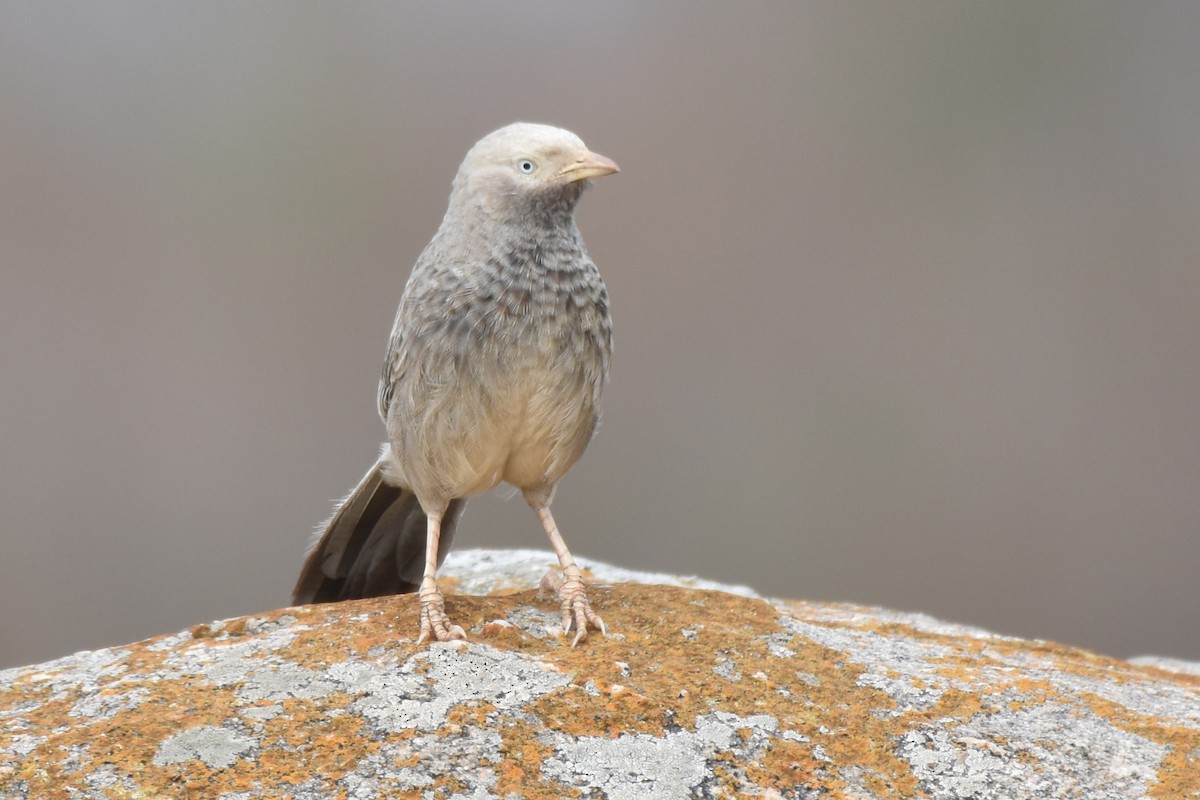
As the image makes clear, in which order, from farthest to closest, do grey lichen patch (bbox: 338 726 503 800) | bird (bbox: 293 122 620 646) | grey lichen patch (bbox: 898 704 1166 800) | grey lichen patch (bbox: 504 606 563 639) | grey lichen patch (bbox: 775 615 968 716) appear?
bird (bbox: 293 122 620 646), grey lichen patch (bbox: 504 606 563 639), grey lichen patch (bbox: 775 615 968 716), grey lichen patch (bbox: 898 704 1166 800), grey lichen patch (bbox: 338 726 503 800)

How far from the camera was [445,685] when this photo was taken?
272cm

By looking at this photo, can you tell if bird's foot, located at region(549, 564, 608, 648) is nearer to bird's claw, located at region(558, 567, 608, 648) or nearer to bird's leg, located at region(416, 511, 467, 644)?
bird's claw, located at region(558, 567, 608, 648)

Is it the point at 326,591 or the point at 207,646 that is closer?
the point at 207,646

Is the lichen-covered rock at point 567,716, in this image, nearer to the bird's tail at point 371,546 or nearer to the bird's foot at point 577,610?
the bird's foot at point 577,610

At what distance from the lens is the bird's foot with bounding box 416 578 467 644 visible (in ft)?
9.74

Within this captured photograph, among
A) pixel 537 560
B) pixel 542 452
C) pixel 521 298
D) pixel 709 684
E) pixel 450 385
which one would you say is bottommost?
pixel 537 560

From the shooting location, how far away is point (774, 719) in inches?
107

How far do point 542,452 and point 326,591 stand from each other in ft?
3.40

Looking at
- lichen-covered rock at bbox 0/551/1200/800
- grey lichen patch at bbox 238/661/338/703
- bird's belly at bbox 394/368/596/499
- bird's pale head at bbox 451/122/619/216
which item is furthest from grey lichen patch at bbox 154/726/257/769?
bird's pale head at bbox 451/122/619/216

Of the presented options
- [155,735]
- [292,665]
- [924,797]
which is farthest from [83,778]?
[924,797]

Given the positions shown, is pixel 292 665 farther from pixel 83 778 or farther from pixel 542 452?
pixel 542 452

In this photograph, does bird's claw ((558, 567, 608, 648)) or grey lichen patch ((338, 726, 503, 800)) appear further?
bird's claw ((558, 567, 608, 648))

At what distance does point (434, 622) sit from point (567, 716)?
0.53 metres

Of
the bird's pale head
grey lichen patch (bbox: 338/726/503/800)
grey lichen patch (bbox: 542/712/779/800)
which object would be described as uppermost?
the bird's pale head
